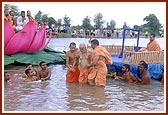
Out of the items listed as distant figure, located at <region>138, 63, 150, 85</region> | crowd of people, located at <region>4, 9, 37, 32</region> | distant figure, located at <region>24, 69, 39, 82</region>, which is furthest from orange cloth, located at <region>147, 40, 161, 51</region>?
crowd of people, located at <region>4, 9, 37, 32</region>

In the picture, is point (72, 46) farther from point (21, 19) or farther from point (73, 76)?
point (21, 19)

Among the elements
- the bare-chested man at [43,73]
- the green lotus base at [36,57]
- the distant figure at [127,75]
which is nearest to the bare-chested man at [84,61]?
the bare-chested man at [43,73]

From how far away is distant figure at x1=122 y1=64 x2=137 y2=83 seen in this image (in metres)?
7.52

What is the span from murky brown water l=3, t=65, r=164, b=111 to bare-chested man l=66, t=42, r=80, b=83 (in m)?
0.23

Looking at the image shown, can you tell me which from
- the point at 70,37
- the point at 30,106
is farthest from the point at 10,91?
the point at 70,37

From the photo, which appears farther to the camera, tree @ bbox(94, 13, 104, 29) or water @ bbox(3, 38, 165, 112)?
tree @ bbox(94, 13, 104, 29)

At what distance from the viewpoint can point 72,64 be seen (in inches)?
291

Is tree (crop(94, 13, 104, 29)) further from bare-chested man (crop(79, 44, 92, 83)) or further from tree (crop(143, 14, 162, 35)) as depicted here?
bare-chested man (crop(79, 44, 92, 83))

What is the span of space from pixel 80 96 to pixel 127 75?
198 centimetres

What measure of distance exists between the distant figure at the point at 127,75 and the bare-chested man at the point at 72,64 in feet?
3.71

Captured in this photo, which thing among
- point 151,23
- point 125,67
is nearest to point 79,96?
point 125,67

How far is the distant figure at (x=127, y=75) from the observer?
24.7 ft

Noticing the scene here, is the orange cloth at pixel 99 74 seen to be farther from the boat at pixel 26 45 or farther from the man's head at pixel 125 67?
the boat at pixel 26 45

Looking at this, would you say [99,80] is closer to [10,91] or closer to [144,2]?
[10,91]
